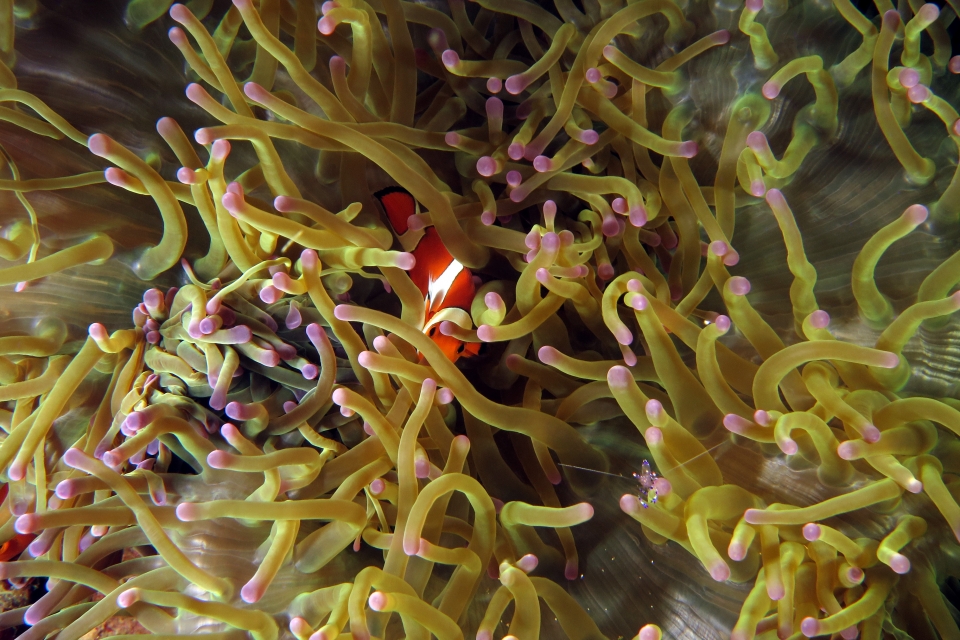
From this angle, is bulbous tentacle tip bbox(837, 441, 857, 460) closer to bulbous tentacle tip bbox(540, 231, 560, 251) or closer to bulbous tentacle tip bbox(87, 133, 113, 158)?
bulbous tentacle tip bbox(540, 231, 560, 251)

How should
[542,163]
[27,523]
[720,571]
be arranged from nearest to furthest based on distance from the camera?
[720,571], [27,523], [542,163]

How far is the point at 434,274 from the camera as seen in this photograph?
1111 mm

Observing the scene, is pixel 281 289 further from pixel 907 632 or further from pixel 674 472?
pixel 907 632

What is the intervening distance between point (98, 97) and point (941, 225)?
142 centimetres

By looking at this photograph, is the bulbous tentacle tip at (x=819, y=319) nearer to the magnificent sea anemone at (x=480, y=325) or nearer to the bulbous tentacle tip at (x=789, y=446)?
the magnificent sea anemone at (x=480, y=325)

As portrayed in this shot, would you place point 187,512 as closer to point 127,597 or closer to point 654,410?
point 127,597

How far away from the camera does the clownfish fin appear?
1102 millimetres

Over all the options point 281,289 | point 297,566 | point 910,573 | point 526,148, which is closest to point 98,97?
point 281,289

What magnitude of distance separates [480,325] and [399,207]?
0.84 feet

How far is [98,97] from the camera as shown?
1104 mm

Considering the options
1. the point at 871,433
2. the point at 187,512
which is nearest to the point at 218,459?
the point at 187,512

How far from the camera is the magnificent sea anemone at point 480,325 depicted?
0.91 meters

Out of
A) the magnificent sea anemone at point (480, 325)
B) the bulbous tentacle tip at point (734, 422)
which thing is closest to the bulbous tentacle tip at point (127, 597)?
the magnificent sea anemone at point (480, 325)

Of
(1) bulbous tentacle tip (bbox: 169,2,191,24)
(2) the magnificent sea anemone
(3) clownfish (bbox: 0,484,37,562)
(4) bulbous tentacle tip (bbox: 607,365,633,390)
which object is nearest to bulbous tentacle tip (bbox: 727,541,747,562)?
(2) the magnificent sea anemone
